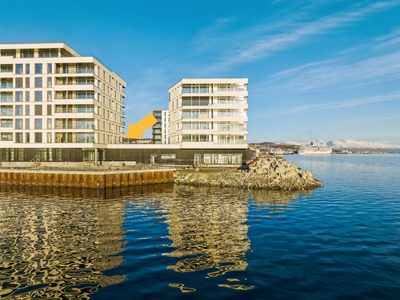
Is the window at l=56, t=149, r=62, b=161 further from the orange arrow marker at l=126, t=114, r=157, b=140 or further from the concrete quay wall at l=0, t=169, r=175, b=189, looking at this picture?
the orange arrow marker at l=126, t=114, r=157, b=140

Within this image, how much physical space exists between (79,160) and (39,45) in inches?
1095

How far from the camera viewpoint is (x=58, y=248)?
1467 cm

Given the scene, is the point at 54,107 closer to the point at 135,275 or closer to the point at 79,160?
the point at 79,160

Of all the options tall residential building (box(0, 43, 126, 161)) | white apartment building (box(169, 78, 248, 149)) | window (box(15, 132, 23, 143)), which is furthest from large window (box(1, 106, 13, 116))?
white apartment building (box(169, 78, 248, 149))

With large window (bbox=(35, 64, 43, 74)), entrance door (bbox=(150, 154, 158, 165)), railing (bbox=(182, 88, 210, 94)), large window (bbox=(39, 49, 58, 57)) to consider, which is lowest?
entrance door (bbox=(150, 154, 158, 165))

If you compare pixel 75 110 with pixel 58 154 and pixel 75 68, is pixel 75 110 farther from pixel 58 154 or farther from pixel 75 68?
pixel 58 154

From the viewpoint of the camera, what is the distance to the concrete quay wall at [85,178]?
131 ft

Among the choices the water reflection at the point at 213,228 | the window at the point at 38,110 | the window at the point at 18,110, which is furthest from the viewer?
the window at the point at 18,110

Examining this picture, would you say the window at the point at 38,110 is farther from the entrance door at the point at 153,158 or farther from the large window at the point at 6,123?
the entrance door at the point at 153,158

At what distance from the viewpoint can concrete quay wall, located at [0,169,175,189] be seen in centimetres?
3978

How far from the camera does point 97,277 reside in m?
11.3

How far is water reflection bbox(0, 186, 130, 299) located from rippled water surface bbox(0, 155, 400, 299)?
62 millimetres

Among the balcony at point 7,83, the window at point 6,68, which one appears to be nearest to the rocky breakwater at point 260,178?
the balcony at point 7,83

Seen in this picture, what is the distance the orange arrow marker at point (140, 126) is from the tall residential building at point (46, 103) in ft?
28.0
